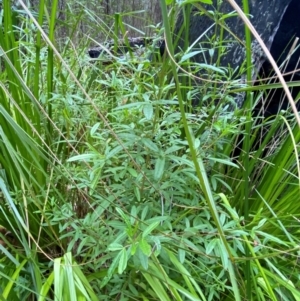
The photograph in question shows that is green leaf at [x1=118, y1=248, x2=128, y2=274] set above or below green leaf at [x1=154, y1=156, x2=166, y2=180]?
below

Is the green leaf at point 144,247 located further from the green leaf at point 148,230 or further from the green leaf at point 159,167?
the green leaf at point 159,167

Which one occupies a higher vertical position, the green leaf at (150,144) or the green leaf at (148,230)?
the green leaf at (150,144)

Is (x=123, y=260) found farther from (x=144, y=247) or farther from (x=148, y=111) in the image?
(x=148, y=111)

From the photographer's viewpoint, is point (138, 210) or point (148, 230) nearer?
point (148, 230)

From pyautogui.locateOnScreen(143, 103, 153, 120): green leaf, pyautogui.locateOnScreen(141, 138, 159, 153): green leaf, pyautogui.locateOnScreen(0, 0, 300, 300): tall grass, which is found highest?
pyautogui.locateOnScreen(143, 103, 153, 120): green leaf

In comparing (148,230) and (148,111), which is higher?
(148,111)

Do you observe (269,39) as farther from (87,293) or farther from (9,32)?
(87,293)

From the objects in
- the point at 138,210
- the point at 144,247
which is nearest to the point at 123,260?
the point at 144,247

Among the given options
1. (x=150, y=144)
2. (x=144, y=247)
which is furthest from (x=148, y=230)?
(x=150, y=144)

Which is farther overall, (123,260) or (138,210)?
(138,210)

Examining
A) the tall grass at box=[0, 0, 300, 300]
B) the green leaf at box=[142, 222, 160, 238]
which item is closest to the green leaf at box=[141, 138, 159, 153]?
the tall grass at box=[0, 0, 300, 300]

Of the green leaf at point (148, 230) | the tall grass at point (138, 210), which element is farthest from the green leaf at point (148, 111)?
the green leaf at point (148, 230)

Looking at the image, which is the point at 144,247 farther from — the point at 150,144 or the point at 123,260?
the point at 150,144

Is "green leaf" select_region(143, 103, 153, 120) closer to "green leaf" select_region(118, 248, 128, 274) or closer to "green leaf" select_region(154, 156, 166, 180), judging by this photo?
"green leaf" select_region(154, 156, 166, 180)
